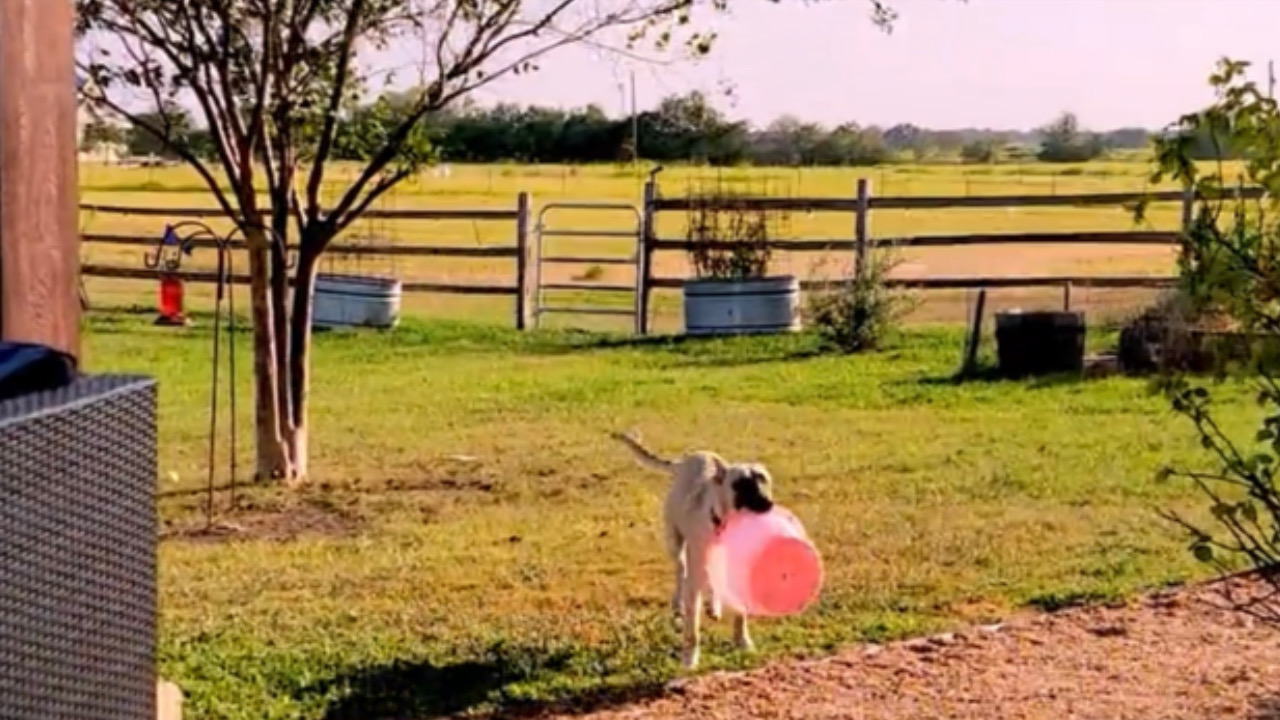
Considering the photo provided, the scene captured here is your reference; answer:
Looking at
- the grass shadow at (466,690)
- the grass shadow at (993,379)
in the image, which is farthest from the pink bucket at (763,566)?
the grass shadow at (993,379)

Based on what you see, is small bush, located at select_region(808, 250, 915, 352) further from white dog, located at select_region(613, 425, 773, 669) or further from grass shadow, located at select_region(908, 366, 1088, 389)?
white dog, located at select_region(613, 425, 773, 669)

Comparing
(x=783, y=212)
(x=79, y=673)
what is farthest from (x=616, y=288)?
(x=79, y=673)

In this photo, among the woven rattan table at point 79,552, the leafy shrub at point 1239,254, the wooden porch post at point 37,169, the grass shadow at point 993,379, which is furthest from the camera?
the grass shadow at point 993,379

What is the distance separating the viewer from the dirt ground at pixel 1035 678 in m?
4.18

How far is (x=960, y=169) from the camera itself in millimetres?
27594

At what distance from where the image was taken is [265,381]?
26.3 ft

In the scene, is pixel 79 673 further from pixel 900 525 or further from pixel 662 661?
pixel 900 525

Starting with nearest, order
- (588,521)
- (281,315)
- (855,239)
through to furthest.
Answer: (588,521) < (281,315) < (855,239)

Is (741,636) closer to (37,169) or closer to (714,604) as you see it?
(714,604)

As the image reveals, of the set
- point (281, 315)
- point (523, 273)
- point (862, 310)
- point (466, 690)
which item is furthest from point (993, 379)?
point (466, 690)

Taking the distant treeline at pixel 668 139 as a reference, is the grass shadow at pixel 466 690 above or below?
below

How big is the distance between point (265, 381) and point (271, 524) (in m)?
1.08

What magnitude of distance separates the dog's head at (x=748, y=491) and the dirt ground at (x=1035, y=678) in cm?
39

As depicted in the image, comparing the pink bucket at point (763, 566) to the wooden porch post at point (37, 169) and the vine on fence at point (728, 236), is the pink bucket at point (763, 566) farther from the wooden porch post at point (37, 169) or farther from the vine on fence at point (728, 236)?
the vine on fence at point (728, 236)
